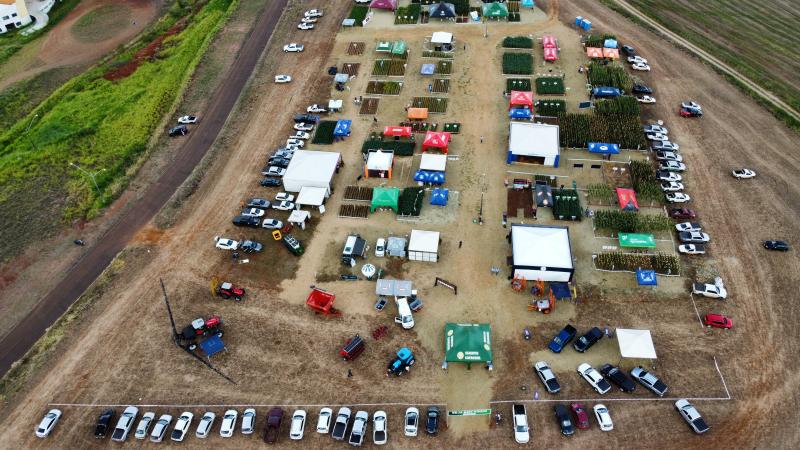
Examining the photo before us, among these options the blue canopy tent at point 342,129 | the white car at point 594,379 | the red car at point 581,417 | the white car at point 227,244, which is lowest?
the red car at point 581,417

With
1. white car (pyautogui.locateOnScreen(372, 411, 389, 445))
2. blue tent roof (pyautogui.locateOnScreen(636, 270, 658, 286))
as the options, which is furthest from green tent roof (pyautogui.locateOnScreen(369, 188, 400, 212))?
blue tent roof (pyautogui.locateOnScreen(636, 270, 658, 286))

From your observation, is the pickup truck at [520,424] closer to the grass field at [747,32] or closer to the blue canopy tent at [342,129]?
→ the blue canopy tent at [342,129]

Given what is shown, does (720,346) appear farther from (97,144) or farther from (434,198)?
(97,144)

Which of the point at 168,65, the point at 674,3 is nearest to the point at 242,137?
the point at 168,65

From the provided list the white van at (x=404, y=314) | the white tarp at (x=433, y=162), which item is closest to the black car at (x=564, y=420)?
the white van at (x=404, y=314)

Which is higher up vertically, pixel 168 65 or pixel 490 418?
pixel 168 65

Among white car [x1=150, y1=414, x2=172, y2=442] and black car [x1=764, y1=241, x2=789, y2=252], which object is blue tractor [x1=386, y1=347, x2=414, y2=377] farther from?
black car [x1=764, y1=241, x2=789, y2=252]
